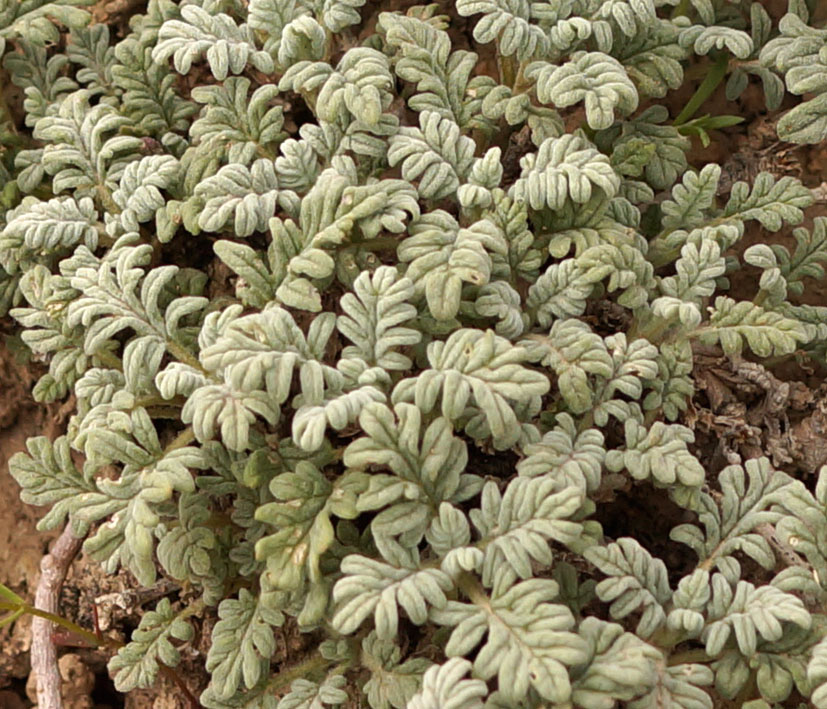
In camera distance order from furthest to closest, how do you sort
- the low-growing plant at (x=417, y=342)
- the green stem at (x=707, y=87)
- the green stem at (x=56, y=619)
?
the green stem at (x=707, y=87), the green stem at (x=56, y=619), the low-growing plant at (x=417, y=342)

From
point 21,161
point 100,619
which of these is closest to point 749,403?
point 100,619

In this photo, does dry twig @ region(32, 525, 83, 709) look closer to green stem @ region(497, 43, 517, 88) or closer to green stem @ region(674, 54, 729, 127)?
green stem @ region(497, 43, 517, 88)

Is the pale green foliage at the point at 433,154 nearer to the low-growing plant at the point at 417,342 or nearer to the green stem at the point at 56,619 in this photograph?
the low-growing plant at the point at 417,342

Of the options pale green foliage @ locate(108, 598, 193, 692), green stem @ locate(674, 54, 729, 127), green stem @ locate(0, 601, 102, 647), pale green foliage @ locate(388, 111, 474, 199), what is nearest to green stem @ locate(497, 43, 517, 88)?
pale green foliage @ locate(388, 111, 474, 199)

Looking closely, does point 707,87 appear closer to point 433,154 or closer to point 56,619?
point 433,154

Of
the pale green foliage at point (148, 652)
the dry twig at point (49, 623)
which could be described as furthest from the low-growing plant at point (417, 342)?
the dry twig at point (49, 623)

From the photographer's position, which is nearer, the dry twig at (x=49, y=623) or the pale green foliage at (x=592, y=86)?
the pale green foliage at (x=592, y=86)

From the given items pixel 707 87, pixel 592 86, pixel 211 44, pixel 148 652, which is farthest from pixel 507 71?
pixel 148 652
